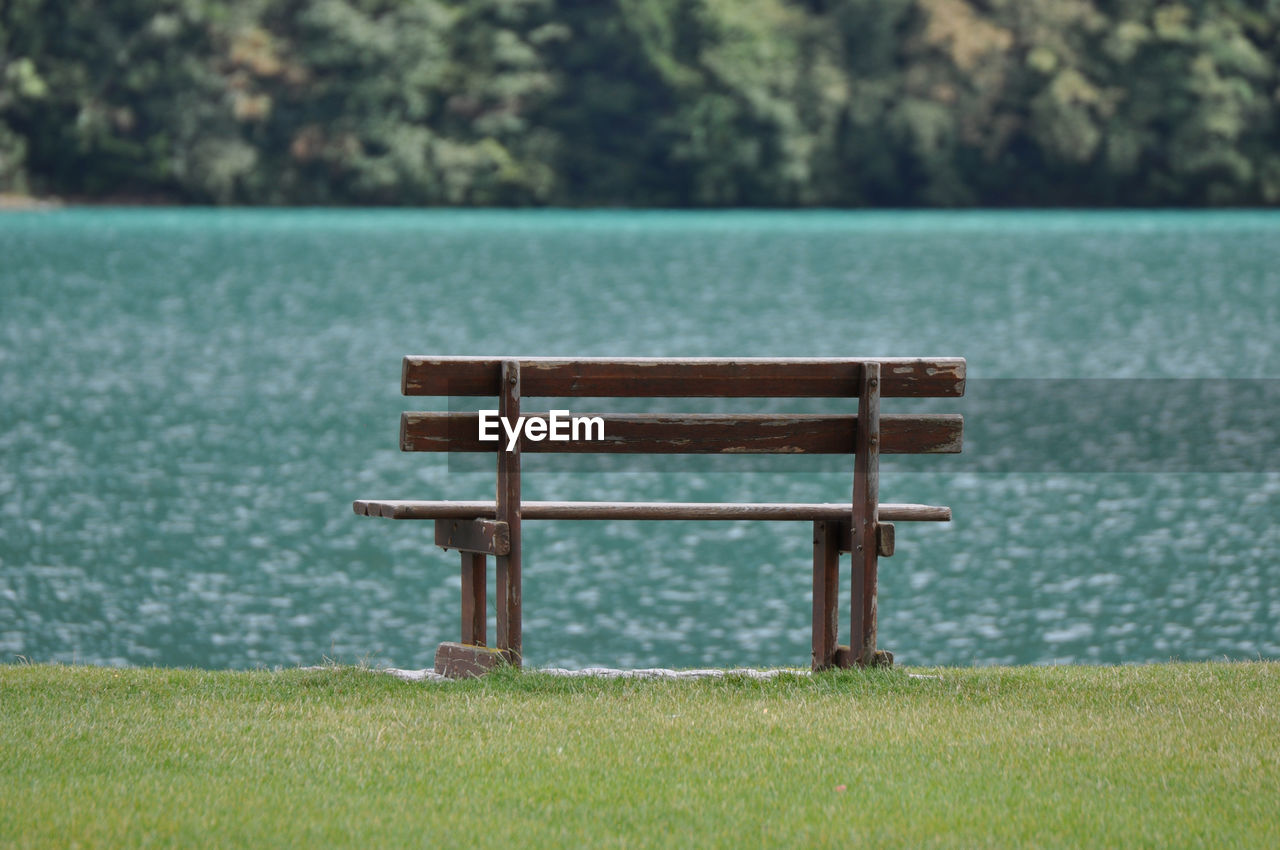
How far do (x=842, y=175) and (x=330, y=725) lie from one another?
7767 centimetres

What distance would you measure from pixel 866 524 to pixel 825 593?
0.45 meters

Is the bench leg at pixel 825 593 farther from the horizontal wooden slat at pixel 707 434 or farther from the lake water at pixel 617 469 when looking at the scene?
the lake water at pixel 617 469

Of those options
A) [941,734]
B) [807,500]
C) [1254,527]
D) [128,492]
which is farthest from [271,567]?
[941,734]

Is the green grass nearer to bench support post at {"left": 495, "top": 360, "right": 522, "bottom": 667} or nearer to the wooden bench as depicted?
bench support post at {"left": 495, "top": 360, "right": 522, "bottom": 667}

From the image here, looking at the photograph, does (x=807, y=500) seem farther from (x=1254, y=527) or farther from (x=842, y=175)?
(x=842, y=175)

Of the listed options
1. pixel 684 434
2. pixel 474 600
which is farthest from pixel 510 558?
pixel 684 434

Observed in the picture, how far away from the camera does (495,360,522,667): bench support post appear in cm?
830

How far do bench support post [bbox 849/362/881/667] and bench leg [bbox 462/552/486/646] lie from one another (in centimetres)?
186

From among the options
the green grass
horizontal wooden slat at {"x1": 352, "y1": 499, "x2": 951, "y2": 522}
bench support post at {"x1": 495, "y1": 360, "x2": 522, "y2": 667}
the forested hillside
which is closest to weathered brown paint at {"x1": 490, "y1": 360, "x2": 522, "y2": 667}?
bench support post at {"x1": 495, "y1": 360, "x2": 522, "y2": 667}

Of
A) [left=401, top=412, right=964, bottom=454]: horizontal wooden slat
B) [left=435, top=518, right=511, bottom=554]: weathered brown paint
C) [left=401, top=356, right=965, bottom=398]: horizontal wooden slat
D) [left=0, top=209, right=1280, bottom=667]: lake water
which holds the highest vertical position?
[left=401, top=356, right=965, bottom=398]: horizontal wooden slat

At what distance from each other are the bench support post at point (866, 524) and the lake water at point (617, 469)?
381cm

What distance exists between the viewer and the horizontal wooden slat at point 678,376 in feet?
27.3
